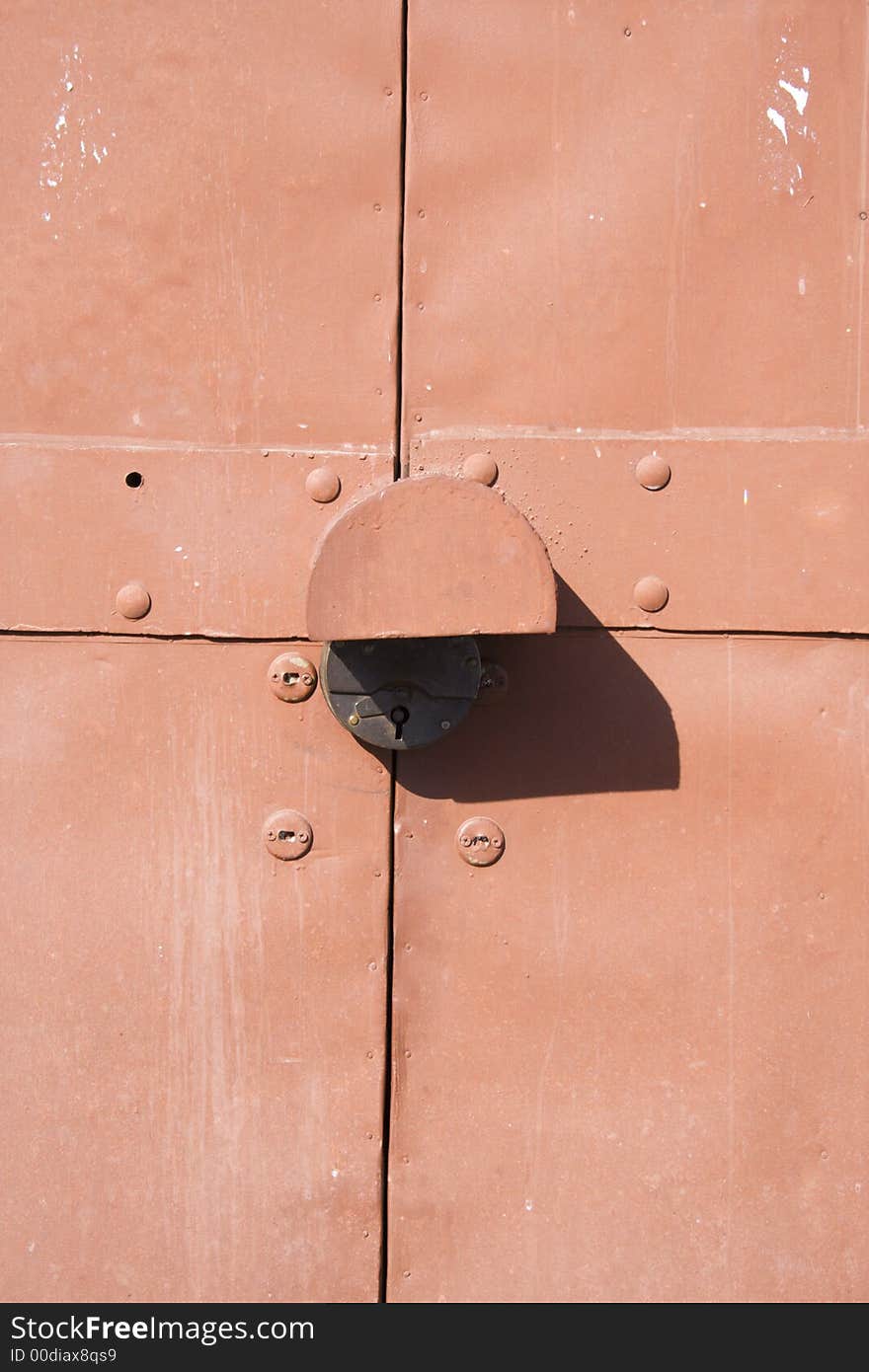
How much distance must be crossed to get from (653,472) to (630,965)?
527mm

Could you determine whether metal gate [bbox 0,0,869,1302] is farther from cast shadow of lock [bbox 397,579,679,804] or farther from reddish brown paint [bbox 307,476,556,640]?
reddish brown paint [bbox 307,476,556,640]

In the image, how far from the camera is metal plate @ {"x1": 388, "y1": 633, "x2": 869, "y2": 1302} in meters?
1.12

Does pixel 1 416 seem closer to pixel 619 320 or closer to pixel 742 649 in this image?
pixel 619 320

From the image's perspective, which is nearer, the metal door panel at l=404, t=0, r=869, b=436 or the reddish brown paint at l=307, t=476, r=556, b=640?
the reddish brown paint at l=307, t=476, r=556, b=640

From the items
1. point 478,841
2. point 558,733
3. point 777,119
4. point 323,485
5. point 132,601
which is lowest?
point 478,841

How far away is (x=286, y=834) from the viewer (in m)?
1.11

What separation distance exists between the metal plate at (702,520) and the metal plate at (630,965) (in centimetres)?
4

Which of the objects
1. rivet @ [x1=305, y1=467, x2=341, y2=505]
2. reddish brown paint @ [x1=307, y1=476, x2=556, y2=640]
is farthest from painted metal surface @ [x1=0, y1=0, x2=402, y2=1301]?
reddish brown paint @ [x1=307, y1=476, x2=556, y2=640]

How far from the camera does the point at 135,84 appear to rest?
1.10 meters

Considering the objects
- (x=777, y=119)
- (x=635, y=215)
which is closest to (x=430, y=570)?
(x=635, y=215)

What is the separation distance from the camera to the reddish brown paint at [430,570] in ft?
3.14

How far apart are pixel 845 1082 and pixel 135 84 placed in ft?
4.27

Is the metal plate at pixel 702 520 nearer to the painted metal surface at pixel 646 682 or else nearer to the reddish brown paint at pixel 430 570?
the painted metal surface at pixel 646 682

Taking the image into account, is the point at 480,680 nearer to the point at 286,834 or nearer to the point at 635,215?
the point at 286,834
